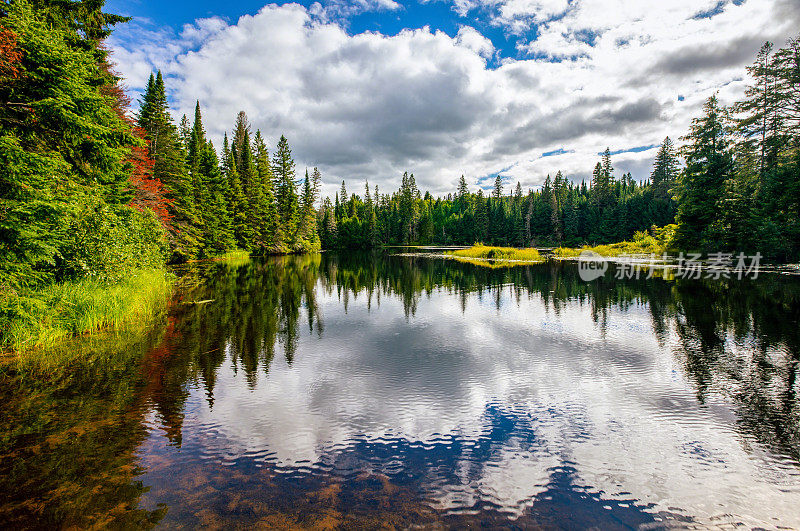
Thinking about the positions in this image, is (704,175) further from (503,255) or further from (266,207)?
(266,207)

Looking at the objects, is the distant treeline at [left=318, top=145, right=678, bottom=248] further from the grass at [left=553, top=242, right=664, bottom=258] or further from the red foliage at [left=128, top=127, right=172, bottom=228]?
the red foliage at [left=128, top=127, right=172, bottom=228]

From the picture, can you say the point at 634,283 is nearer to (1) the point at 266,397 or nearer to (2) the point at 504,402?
(2) the point at 504,402

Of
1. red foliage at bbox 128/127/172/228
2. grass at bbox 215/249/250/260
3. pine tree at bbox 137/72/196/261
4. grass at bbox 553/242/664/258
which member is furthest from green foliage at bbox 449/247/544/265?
red foliage at bbox 128/127/172/228

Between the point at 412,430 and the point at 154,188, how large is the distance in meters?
25.1

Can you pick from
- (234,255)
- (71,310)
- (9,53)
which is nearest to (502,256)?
(234,255)

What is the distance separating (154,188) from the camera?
77.9ft

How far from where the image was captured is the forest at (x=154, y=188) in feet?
28.6

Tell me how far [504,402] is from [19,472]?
24.4 ft

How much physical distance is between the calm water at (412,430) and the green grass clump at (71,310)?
0.93 m

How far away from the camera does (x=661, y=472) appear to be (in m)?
5.05

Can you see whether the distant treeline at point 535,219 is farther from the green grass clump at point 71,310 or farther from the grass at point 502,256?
the green grass clump at point 71,310

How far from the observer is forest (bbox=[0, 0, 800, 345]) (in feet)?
28.6

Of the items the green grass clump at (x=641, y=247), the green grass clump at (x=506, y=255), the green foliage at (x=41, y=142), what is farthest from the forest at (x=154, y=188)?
the green grass clump at (x=506, y=255)

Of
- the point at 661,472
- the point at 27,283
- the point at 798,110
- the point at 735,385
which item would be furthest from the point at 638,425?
the point at 798,110
